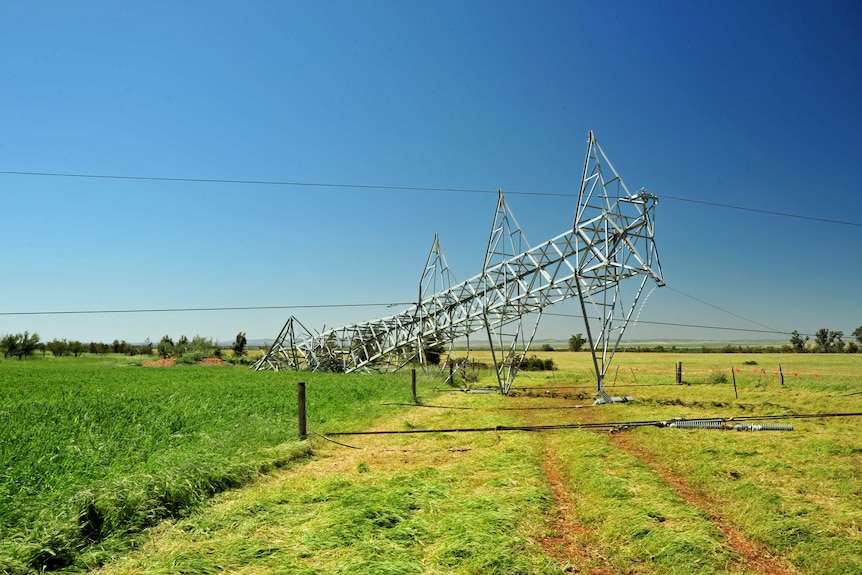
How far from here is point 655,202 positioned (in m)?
17.6

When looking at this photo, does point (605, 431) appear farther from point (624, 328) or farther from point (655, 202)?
point (655, 202)

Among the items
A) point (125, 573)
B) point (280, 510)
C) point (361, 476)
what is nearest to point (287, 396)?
point (361, 476)

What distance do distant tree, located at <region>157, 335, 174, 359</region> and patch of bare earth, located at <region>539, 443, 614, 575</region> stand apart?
5488 centimetres

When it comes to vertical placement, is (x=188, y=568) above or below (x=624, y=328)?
below

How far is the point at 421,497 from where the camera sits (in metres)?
6.98

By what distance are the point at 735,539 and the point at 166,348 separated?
66.1m

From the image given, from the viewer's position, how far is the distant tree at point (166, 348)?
185 ft

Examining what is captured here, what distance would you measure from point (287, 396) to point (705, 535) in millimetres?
14752

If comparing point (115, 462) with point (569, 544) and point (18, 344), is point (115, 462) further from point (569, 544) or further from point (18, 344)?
point (18, 344)

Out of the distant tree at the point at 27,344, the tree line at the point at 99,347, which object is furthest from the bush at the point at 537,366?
the distant tree at the point at 27,344

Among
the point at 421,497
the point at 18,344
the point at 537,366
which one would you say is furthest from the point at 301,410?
the point at 18,344

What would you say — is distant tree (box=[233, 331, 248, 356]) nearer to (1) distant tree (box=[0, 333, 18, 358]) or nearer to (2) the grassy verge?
(1) distant tree (box=[0, 333, 18, 358])

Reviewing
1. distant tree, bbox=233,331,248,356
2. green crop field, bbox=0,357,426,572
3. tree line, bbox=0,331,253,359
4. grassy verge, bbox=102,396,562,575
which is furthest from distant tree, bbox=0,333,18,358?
grassy verge, bbox=102,396,562,575

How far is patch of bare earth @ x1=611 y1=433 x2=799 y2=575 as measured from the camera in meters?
4.90
